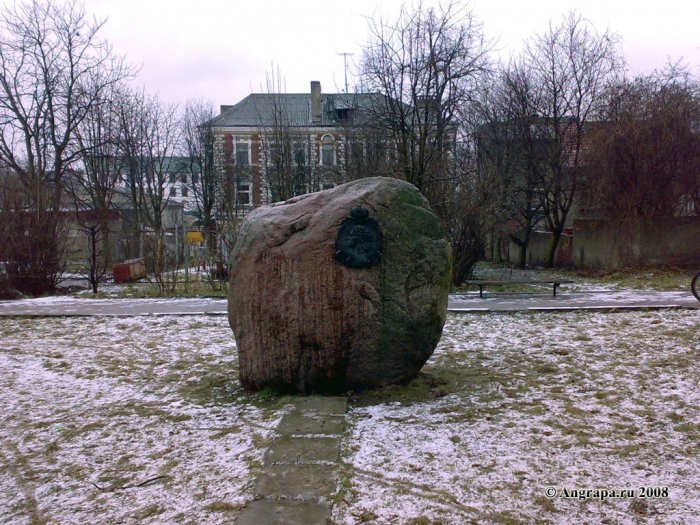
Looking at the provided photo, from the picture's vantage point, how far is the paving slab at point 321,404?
4.38 meters

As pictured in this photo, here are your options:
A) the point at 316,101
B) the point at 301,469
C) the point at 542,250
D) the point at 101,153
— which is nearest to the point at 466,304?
the point at 301,469

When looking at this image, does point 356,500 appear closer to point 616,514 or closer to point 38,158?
point 616,514

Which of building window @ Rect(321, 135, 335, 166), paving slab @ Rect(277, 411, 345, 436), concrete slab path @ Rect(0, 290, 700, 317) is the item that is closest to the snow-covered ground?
paving slab @ Rect(277, 411, 345, 436)

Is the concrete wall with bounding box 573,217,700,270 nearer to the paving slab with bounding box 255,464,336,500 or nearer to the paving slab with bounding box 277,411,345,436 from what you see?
the paving slab with bounding box 277,411,345,436

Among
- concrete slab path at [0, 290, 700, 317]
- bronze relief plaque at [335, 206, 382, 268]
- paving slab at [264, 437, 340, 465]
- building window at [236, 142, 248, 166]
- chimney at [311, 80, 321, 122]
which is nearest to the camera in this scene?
paving slab at [264, 437, 340, 465]

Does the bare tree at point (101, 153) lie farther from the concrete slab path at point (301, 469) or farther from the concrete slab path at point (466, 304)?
the concrete slab path at point (301, 469)

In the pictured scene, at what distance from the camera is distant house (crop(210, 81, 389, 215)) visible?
645 inches

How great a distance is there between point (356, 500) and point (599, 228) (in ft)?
52.8

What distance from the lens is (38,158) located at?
1912cm

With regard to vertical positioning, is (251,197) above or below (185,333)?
above

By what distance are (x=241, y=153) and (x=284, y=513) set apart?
32.3 m

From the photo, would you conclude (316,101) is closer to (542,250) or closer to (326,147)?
(326,147)

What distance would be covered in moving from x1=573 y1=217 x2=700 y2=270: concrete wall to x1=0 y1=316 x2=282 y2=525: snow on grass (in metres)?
12.9

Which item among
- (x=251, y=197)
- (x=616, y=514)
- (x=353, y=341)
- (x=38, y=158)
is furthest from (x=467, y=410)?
(x=251, y=197)
